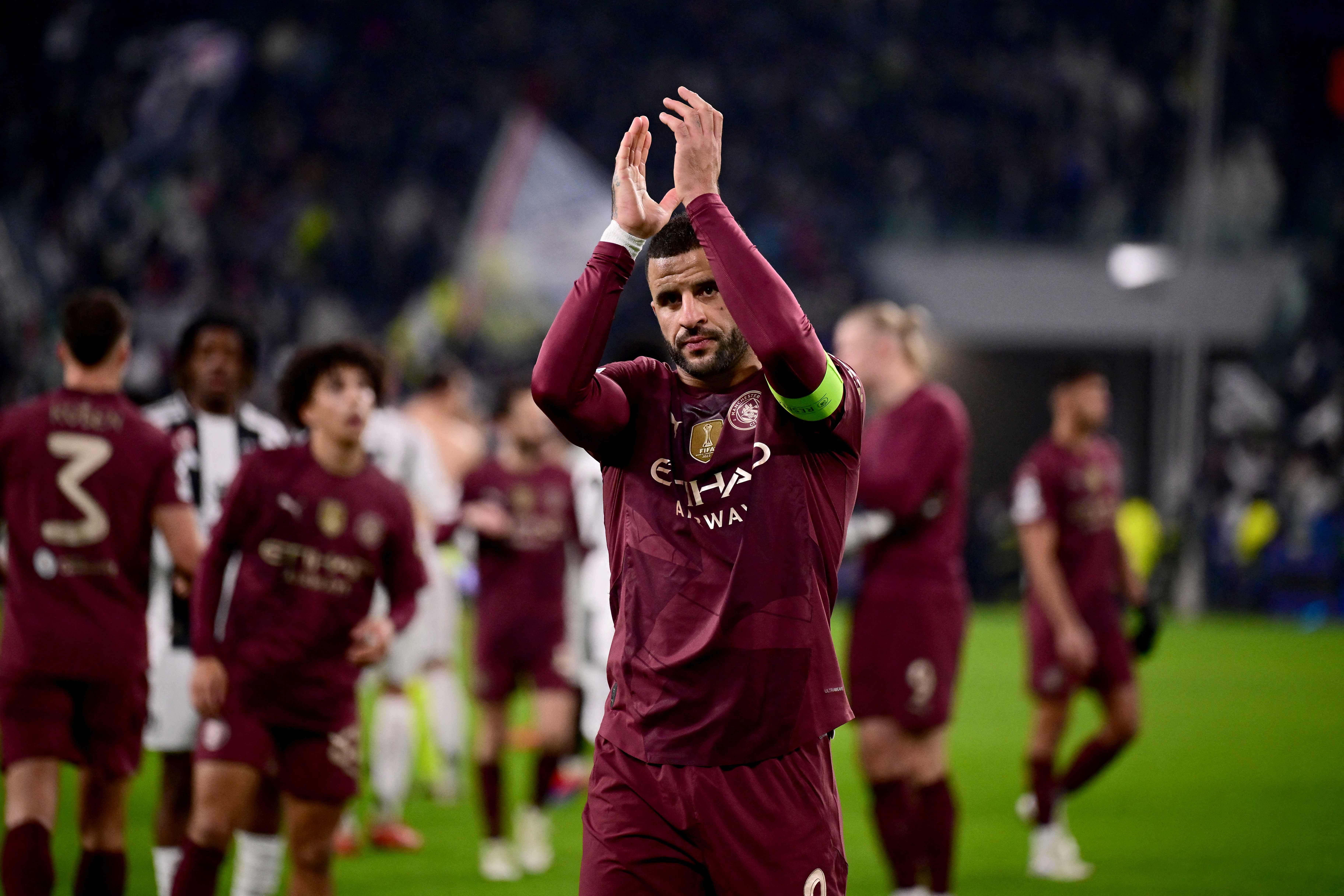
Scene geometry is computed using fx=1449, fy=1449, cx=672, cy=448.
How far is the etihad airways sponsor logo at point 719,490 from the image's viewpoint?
9.97 ft

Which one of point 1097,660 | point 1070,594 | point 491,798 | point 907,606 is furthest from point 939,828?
point 491,798

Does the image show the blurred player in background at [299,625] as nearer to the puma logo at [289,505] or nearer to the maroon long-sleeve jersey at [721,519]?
the puma logo at [289,505]

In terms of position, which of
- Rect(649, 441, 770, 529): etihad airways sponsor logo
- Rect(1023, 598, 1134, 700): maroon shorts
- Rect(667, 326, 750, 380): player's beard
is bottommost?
Rect(1023, 598, 1134, 700): maroon shorts

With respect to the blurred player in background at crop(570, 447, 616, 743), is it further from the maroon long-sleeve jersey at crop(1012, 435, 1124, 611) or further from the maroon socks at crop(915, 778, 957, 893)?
the maroon long-sleeve jersey at crop(1012, 435, 1124, 611)

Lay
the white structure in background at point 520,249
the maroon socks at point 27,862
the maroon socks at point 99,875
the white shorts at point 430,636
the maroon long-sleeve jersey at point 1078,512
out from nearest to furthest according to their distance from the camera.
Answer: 1. the maroon socks at point 27,862
2. the maroon socks at point 99,875
3. the maroon long-sleeve jersey at point 1078,512
4. the white shorts at point 430,636
5. the white structure in background at point 520,249

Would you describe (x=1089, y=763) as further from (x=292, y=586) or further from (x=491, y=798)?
(x=292, y=586)

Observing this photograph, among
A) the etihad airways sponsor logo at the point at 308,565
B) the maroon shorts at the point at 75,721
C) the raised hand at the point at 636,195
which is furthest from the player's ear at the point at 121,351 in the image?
the raised hand at the point at 636,195

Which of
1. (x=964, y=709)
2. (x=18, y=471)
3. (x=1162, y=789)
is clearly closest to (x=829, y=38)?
(x=964, y=709)

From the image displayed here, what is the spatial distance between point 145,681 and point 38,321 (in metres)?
16.3

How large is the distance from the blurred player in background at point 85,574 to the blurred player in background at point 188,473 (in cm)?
56

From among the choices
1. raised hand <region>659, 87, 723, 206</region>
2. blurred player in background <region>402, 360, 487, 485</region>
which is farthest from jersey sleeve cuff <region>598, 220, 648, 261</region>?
blurred player in background <region>402, 360, 487, 485</region>

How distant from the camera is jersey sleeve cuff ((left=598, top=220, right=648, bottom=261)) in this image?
300 cm

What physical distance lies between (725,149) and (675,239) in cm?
2569

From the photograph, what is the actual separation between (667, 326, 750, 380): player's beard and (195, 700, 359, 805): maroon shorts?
227 centimetres
